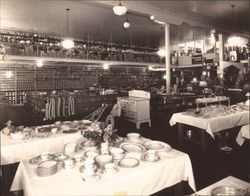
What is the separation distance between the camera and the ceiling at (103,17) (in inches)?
251

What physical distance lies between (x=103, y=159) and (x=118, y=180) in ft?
1.16

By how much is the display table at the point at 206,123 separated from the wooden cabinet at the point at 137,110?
220cm

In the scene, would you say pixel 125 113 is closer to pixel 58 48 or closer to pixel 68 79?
pixel 58 48

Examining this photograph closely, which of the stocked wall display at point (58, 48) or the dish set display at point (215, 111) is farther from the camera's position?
the stocked wall display at point (58, 48)

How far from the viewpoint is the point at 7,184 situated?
300 cm

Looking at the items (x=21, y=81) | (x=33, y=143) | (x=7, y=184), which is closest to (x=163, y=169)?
(x=33, y=143)

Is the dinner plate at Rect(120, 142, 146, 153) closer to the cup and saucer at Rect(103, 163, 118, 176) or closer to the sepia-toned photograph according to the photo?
the sepia-toned photograph

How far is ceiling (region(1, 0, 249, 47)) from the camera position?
6.38 metres

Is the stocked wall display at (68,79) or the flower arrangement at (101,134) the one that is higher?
the stocked wall display at (68,79)

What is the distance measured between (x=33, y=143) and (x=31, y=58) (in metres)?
5.92

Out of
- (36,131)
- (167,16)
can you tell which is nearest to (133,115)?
(167,16)

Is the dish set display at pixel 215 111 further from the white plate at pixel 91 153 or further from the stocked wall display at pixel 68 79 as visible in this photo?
the stocked wall display at pixel 68 79

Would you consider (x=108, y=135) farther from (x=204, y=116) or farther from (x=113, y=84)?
(x=113, y=84)

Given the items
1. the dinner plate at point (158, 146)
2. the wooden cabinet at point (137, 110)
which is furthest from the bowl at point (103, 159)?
the wooden cabinet at point (137, 110)
